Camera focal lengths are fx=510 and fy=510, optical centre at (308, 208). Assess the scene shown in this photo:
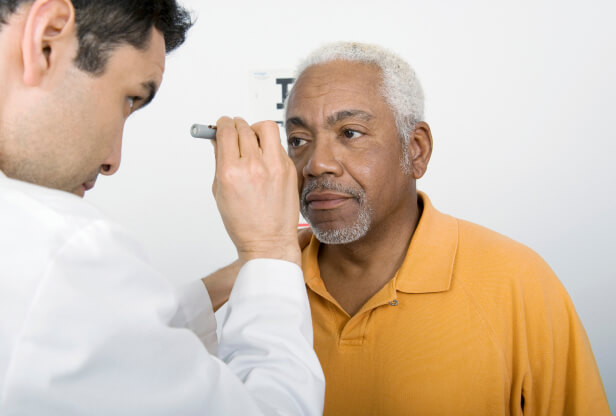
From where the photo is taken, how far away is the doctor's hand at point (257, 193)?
0.84 m

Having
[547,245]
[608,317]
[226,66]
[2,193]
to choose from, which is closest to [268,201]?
[2,193]

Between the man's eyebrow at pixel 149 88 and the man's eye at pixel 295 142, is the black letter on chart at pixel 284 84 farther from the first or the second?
the man's eyebrow at pixel 149 88

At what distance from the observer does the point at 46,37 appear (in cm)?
67

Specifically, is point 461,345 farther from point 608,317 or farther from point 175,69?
point 175,69

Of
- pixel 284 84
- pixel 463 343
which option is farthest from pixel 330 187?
pixel 284 84

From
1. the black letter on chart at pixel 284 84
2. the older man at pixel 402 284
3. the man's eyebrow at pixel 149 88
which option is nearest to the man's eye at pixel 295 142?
the older man at pixel 402 284

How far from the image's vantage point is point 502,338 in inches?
41.2

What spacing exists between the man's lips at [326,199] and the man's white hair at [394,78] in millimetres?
191

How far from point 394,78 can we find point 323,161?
279 mm

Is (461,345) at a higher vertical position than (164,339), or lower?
lower

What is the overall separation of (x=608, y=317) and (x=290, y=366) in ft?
6.15

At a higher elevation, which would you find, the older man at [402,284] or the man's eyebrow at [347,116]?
the man's eyebrow at [347,116]

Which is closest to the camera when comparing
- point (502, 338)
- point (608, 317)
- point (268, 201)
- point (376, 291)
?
point (268, 201)

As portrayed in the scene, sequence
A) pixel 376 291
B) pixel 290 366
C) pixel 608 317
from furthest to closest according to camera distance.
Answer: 1. pixel 608 317
2. pixel 376 291
3. pixel 290 366
